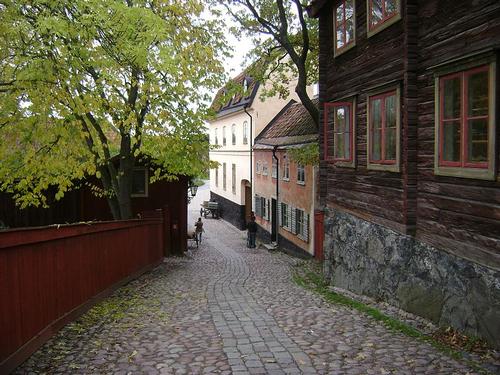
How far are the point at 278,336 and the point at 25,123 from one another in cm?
564

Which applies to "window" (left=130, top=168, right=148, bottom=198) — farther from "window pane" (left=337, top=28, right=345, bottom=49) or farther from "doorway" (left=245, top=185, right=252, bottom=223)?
"doorway" (left=245, top=185, right=252, bottom=223)

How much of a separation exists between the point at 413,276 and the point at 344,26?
232 inches

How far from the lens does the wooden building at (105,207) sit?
1922cm

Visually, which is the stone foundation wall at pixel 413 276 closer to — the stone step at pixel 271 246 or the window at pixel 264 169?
the stone step at pixel 271 246

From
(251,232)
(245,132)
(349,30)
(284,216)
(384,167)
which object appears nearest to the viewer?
(384,167)

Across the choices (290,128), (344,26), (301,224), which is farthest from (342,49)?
(290,128)

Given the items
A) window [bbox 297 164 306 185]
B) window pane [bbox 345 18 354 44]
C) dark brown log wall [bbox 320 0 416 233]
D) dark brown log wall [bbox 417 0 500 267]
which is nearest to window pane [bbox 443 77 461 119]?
dark brown log wall [bbox 417 0 500 267]

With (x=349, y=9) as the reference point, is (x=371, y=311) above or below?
below

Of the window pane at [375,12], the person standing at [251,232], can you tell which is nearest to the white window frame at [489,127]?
the window pane at [375,12]

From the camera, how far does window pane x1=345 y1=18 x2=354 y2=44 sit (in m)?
11.1

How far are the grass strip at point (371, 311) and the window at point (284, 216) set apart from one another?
25.9 ft

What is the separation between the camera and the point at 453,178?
7238mm

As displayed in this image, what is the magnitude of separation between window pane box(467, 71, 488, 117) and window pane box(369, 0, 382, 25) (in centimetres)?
351

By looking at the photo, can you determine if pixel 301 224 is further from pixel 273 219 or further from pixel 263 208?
pixel 263 208
